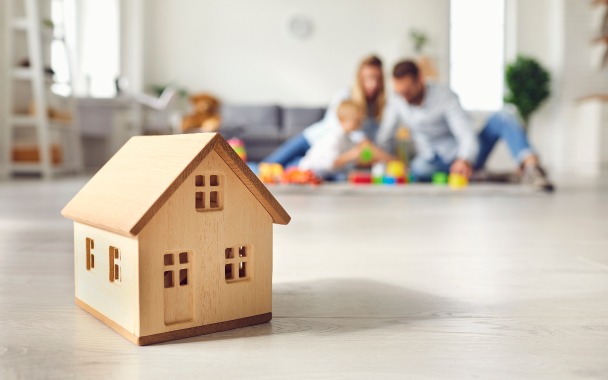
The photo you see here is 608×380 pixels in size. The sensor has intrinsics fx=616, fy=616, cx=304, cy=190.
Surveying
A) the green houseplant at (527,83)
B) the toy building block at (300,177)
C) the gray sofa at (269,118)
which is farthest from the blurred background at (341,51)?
the toy building block at (300,177)

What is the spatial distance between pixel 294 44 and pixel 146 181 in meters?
8.26

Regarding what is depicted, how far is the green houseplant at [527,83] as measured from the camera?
321 inches

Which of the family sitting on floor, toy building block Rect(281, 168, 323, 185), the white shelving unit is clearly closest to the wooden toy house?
toy building block Rect(281, 168, 323, 185)

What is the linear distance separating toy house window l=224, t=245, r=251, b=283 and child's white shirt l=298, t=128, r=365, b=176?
11.0 ft

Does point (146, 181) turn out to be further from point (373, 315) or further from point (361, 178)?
point (361, 178)

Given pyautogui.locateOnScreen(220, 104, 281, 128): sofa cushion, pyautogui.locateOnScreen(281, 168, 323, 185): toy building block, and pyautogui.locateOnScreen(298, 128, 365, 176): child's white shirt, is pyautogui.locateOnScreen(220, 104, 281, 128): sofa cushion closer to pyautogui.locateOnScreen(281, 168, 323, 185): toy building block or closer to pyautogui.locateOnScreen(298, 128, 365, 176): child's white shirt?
pyautogui.locateOnScreen(298, 128, 365, 176): child's white shirt

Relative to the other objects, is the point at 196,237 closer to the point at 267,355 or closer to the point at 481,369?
the point at 267,355

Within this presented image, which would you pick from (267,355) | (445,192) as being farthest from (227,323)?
(445,192)

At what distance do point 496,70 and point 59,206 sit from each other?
7656mm

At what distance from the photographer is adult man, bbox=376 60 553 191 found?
3.78 m

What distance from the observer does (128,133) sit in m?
7.21

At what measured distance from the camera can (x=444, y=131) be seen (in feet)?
13.5

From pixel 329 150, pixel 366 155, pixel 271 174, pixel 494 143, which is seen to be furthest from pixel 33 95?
pixel 494 143

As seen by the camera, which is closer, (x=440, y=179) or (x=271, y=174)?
(x=271, y=174)
